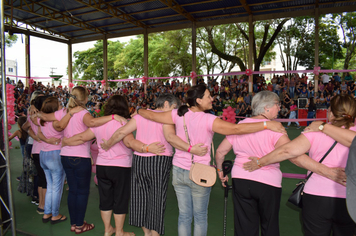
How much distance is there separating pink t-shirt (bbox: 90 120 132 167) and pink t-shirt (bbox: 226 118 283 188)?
3.87ft

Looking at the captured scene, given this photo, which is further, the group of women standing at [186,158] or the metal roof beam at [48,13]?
the metal roof beam at [48,13]

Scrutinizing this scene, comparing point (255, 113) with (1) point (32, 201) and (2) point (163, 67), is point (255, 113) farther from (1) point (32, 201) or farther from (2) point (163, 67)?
(2) point (163, 67)

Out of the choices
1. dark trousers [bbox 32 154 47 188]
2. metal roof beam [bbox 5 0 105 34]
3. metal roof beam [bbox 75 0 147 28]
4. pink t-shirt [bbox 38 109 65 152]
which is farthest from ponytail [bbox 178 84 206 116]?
metal roof beam [bbox 5 0 105 34]

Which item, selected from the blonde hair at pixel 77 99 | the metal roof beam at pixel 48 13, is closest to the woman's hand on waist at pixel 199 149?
the blonde hair at pixel 77 99

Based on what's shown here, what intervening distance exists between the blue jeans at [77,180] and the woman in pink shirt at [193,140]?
1.06 m

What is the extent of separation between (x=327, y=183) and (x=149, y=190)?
153cm

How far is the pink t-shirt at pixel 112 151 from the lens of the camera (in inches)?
106

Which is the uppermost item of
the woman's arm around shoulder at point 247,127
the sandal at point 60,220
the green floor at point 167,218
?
the woman's arm around shoulder at point 247,127

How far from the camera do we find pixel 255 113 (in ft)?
7.06

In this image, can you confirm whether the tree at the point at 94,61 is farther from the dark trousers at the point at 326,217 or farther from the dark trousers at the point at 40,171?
the dark trousers at the point at 326,217

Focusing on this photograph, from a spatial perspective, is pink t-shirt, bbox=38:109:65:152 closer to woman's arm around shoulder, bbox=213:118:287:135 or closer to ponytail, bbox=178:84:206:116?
ponytail, bbox=178:84:206:116

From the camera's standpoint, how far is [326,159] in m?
1.80

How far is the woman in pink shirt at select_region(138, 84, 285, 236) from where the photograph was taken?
7.19 ft

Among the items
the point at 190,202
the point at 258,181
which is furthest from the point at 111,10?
the point at 258,181
